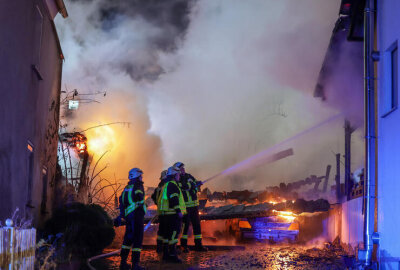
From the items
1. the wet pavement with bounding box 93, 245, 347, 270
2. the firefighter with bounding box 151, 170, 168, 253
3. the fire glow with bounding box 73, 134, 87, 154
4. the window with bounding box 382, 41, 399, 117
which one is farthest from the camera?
the fire glow with bounding box 73, 134, 87, 154

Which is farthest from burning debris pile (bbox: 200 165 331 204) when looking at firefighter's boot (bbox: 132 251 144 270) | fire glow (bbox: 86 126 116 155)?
firefighter's boot (bbox: 132 251 144 270)

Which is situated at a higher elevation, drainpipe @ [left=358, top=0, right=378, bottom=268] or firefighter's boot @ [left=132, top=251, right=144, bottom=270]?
drainpipe @ [left=358, top=0, right=378, bottom=268]

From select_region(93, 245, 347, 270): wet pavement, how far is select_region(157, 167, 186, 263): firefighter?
312 millimetres

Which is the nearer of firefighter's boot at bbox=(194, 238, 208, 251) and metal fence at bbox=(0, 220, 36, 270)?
metal fence at bbox=(0, 220, 36, 270)

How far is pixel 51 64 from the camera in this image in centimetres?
1239

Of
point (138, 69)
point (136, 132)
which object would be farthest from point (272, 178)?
point (138, 69)

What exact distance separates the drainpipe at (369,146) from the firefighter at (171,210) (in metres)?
3.47

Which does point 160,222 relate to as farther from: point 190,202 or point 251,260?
point 251,260

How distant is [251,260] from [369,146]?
3.41 meters

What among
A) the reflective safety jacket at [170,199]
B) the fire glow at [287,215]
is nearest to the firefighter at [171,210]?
the reflective safety jacket at [170,199]

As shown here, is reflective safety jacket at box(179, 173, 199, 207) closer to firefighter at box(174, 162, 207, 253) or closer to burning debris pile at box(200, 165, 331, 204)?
firefighter at box(174, 162, 207, 253)

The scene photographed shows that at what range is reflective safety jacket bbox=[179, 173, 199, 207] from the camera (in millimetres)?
12055

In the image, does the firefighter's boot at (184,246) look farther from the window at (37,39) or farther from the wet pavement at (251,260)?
the window at (37,39)

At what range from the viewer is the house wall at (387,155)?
8.08 metres
